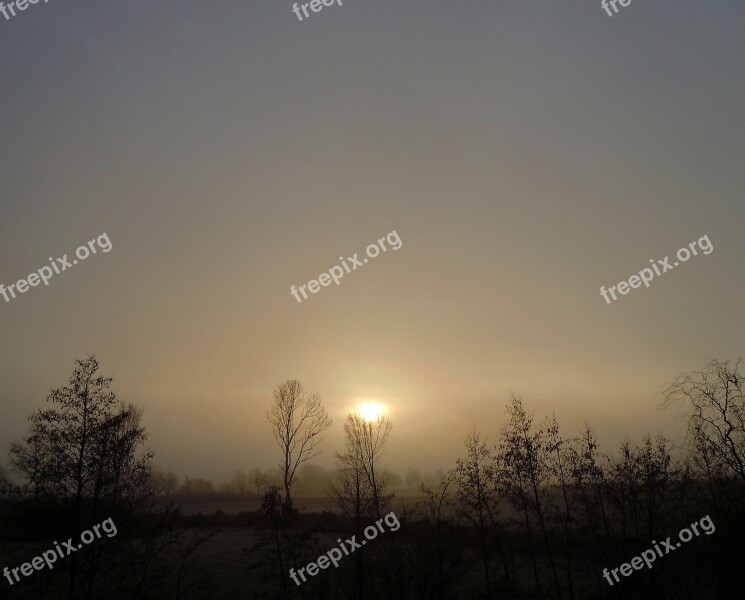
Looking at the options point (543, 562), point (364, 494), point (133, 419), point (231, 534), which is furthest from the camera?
point (231, 534)

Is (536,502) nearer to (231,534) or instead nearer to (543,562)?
(543,562)

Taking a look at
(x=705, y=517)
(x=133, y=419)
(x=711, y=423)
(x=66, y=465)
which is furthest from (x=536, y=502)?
(x=133, y=419)

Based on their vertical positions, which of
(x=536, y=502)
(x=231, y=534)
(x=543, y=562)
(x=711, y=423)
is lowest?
(x=543, y=562)

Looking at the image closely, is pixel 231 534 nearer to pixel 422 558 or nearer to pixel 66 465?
pixel 66 465

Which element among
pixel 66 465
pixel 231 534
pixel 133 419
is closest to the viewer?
pixel 66 465

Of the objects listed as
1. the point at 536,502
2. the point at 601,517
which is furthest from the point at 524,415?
the point at 601,517

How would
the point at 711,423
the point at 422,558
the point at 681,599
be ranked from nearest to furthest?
1. the point at 711,423
2. the point at 422,558
3. the point at 681,599

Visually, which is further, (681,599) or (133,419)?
(133,419)

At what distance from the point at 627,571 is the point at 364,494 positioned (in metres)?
19.2

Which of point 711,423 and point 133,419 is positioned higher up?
point 133,419

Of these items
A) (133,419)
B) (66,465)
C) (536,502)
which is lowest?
(536,502)

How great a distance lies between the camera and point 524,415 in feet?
116

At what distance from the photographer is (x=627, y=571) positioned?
25.9m

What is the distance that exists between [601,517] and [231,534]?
52.9 m
